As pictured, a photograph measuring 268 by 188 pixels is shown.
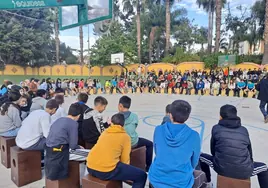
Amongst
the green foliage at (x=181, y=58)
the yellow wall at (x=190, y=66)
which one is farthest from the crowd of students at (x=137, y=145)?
the green foliage at (x=181, y=58)

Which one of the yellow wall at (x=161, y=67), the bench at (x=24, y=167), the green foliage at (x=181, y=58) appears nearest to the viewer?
the bench at (x=24, y=167)

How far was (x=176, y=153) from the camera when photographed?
2.22 meters

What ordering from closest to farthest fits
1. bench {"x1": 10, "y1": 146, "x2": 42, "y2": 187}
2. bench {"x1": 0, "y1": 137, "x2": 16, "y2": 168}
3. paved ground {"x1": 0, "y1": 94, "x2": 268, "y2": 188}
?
1. bench {"x1": 10, "y1": 146, "x2": 42, "y2": 187}
2. paved ground {"x1": 0, "y1": 94, "x2": 268, "y2": 188}
3. bench {"x1": 0, "y1": 137, "x2": 16, "y2": 168}

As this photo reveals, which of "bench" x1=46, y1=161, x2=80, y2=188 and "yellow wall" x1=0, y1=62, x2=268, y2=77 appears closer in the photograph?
"bench" x1=46, y1=161, x2=80, y2=188

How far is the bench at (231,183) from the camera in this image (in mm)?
2738

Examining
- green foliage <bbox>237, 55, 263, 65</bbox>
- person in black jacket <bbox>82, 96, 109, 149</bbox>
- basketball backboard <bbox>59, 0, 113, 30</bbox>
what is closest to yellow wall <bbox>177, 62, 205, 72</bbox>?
green foliage <bbox>237, 55, 263, 65</bbox>

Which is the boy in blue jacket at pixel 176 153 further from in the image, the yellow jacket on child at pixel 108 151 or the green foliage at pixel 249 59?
the green foliage at pixel 249 59

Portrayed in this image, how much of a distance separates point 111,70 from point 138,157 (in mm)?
21449

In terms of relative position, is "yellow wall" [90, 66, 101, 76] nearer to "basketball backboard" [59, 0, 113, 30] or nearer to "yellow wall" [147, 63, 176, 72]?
"yellow wall" [147, 63, 176, 72]

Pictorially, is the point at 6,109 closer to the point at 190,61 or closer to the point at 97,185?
the point at 97,185

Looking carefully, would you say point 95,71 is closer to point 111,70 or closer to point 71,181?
point 111,70

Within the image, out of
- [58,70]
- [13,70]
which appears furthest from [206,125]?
[13,70]

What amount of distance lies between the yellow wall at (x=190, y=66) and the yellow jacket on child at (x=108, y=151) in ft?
58.4

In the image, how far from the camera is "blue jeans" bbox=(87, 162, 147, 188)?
258cm
